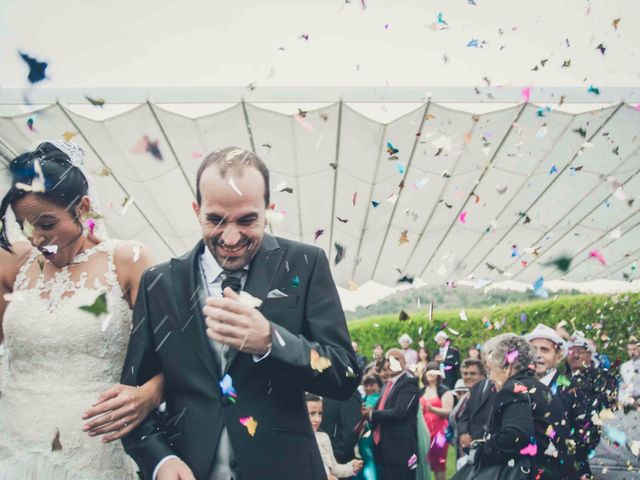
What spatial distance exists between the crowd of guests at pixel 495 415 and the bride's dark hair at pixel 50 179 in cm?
164

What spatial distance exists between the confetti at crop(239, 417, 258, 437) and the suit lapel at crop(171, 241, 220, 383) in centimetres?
13

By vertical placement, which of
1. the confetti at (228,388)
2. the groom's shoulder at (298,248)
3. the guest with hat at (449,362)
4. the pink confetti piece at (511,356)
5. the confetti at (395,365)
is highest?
the groom's shoulder at (298,248)

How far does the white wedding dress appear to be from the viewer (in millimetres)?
2523

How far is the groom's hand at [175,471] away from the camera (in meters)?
1.85

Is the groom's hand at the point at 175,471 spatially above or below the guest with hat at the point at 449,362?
above

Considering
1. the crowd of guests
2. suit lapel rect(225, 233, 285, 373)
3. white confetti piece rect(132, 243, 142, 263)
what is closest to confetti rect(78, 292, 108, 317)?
white confetti piece rect(132, 243, 142, 263)

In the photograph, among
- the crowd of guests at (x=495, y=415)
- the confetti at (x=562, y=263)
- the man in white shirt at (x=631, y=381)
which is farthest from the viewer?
the confetti at (x=562, y=263)

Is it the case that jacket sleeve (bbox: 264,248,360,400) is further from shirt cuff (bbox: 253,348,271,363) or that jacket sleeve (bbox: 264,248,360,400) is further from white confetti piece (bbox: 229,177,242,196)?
white confetti piece (bbox: 229,177,242,196)

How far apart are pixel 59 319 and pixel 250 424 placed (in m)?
1.14

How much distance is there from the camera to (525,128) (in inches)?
340

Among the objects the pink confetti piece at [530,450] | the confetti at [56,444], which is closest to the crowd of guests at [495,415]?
the pink confetti piece at [530,450]

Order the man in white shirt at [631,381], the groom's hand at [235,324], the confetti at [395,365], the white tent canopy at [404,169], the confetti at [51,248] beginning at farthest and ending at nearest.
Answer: the white tent canopy at [404,169] → the confetti at [395,365] → the man in white shirt at [631,381] → the confetti at [51,248] → the groom's hand at [235,324]

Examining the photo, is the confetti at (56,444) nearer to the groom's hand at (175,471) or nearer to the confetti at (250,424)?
the groom's hand at (175,471)

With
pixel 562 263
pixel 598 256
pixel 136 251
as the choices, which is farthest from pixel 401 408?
pixel 598 256
